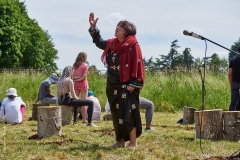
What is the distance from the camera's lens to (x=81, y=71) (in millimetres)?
11211

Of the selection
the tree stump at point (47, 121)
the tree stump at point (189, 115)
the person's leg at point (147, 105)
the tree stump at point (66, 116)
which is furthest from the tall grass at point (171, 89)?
the tree stump at point (47, 121)

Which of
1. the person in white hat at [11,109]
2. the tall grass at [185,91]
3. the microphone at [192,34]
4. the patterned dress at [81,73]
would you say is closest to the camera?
the microphone at [192,34]

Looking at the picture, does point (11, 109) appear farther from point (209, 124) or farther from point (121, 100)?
point (209, 124)

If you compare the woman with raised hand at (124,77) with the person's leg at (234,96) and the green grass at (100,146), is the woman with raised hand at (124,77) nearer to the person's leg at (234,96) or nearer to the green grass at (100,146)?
the green grass at (100,146)

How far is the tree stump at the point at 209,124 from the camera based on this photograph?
8.09 m

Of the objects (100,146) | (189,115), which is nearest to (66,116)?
(189,115)

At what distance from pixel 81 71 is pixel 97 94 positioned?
21.0 ft

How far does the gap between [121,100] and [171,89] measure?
10.3 meters

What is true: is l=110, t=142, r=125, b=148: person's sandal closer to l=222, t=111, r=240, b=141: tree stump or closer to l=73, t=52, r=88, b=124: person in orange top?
l=222, t=111, r=240, b=141: tree stump

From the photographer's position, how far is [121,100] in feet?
22.6

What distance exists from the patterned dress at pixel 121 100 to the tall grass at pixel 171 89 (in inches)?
332

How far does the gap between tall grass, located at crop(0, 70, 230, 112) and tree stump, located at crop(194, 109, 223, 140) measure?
6830 mm

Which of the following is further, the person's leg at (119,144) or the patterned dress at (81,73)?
the patterned dress at (81,73)

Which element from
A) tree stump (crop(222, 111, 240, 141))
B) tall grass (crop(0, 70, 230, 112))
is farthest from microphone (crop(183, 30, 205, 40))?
tall grass (crop(0, 70, 230, 112))
